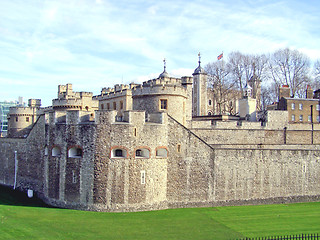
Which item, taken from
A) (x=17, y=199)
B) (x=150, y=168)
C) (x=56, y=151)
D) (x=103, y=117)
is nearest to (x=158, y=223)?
(x=150, y=168)

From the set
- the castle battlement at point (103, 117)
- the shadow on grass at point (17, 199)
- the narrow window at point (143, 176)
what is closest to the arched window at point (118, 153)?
the narrow window at point (143, 176)

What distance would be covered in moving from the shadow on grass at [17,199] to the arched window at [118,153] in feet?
20.6

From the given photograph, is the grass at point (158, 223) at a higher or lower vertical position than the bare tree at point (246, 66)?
lower

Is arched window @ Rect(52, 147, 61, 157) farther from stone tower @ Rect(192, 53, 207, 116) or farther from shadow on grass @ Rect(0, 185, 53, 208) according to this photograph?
stone tower @ Rect(192, 53, 207, 116)

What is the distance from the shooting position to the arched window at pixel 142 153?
25783mm

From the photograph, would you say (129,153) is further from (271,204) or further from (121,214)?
Answer: (271,204)

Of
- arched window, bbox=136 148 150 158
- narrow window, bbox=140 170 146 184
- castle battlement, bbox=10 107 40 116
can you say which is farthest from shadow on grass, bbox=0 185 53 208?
castle battlement, bbox=10 107 40 116

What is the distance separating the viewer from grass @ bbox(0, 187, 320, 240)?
1991 cm

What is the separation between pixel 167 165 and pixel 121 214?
191 inches

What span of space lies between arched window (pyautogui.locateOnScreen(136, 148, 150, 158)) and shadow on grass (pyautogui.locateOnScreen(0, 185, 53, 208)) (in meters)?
7.45

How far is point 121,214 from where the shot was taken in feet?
79.6

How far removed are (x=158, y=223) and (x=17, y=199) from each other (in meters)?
13.4

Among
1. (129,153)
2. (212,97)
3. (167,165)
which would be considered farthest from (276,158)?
(212,97)

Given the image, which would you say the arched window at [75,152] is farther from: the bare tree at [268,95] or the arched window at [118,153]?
the bare tree at [268,95]
